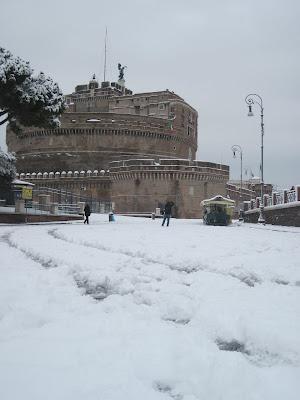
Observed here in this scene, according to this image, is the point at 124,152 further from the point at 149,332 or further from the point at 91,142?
the point at 149,332

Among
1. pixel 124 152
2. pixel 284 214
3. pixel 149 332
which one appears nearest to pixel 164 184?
pixel 124 152

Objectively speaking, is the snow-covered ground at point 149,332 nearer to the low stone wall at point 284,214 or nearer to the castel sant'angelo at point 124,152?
the low stone wall at point 284,214

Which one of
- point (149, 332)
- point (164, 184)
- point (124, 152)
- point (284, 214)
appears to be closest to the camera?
point (149, 332)

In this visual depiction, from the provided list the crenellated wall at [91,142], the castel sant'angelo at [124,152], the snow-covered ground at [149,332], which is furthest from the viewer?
the crenellated wall at [91,142]

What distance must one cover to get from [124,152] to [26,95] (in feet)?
123

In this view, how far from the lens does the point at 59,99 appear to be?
25.1 meters

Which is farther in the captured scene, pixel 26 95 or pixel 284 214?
pixel 284 214

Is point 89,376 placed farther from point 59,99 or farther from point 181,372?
point 59,99

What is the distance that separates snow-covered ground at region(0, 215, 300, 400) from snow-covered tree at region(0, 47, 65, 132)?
16.8 metres

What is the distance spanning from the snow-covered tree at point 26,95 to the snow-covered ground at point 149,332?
55.0ft

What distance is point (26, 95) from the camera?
74.9 ft

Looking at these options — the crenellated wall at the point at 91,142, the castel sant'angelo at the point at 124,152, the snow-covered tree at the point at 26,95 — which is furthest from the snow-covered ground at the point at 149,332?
the crenellated wall at the point at 91,142

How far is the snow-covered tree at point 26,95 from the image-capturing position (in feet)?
74.1

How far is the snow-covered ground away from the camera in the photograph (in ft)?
10.3
